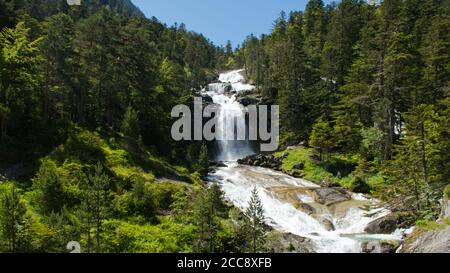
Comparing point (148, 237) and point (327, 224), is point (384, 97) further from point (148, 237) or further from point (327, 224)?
point (148, 237)

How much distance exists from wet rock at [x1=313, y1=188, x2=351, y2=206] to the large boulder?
5161 millimetres

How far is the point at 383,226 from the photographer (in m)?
27.3

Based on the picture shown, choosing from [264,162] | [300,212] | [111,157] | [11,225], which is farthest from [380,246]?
[264,162]

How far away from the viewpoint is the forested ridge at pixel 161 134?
2191cm

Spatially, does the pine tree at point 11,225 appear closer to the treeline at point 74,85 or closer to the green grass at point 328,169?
the treeline at point 74,85

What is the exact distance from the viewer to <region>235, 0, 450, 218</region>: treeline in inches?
1121

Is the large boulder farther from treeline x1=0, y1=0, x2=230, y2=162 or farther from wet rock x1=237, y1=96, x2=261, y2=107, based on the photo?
wet rock x1=237, y1=96, x2=261, y2=107

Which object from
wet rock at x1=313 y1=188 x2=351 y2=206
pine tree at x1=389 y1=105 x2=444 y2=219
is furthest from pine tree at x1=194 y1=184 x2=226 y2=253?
wet rock at x1=313 y1=188 x2=351 y2=206

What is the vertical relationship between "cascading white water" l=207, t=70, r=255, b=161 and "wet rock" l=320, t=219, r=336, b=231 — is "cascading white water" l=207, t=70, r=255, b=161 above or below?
above

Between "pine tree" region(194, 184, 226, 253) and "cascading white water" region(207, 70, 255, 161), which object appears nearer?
"pine tree" region(194, 184, 226, 253)

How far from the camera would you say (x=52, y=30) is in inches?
1521

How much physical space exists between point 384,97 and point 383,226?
71.0 feet

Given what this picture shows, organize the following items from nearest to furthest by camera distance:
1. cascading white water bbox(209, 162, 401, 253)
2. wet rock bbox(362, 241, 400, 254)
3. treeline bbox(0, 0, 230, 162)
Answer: wet rock bbox(362, 241, 400, 254) → cascading white water bbox(209, 162, 401, 253) → treeline bbox(0, 0, 230, 162)

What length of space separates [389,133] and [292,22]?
6692 cm
